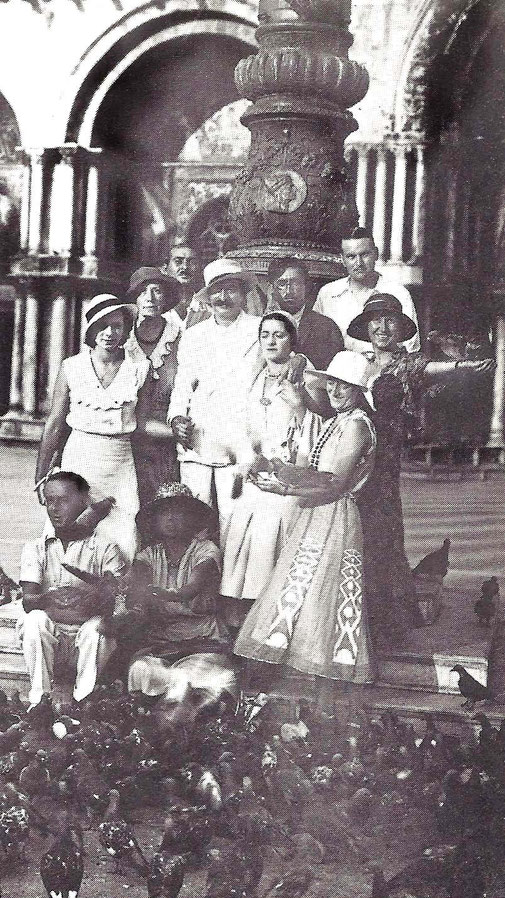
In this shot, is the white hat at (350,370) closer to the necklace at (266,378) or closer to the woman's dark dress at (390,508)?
the woman's dark dress at (390,508)

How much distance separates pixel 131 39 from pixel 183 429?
1.84 metres

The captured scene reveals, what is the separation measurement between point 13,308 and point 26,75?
43.3 inches

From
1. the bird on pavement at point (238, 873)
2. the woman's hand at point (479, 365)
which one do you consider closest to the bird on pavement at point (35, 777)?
the bird on pavement at point (238, 873)

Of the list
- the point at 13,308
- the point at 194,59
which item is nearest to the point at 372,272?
the point at 194,59

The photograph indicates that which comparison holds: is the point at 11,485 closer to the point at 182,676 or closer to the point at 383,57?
the point at 182,676

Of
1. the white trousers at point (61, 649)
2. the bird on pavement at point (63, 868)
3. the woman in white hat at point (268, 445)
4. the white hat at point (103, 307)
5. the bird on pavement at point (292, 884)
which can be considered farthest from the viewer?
the white hat at point (103, 307)

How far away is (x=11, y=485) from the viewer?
6.43 meters

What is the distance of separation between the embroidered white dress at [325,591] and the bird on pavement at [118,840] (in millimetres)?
912

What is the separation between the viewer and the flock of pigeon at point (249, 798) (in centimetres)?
576

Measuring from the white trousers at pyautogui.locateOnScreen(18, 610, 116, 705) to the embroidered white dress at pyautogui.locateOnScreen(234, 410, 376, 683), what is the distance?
28.4 inches

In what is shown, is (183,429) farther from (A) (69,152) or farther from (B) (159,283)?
(A) (69,152)

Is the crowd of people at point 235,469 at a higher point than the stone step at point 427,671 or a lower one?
higher

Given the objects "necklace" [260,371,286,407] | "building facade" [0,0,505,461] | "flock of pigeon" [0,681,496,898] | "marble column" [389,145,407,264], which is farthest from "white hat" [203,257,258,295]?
"flock of pigeon" [0,681,496,898]

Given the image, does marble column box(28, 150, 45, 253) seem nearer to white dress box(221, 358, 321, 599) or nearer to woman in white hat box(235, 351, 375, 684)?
white dress box(221, 358, 321, 599)
